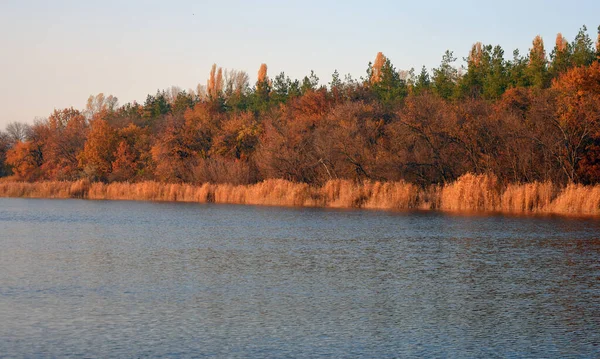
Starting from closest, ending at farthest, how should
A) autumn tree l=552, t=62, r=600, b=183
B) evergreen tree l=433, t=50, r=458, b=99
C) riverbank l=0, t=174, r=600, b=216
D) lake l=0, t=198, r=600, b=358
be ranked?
lake l=0, t=198, r=600, b=358
riverbank l=0, t=174, r=600, b=216
autumn tree l=552, t=62, r=600, b=183
evergreen tree l=433, t=50, r=458, b=99

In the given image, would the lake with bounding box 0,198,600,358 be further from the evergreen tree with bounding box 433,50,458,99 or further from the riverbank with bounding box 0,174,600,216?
the evergreen tree with bounding box 433,50,458,99

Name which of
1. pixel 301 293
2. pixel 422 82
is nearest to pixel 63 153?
pixel 422 82

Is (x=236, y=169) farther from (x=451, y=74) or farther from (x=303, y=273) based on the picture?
(x=303, y=273)

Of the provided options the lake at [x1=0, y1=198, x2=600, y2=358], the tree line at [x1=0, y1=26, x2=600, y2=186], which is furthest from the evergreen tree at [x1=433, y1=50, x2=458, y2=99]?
the lake at [x1=0, y1=198, x2=600, y2=358]

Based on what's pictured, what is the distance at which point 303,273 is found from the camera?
16578 millimetres

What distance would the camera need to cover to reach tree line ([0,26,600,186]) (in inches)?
1746

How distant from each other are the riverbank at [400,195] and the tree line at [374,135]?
13.2ft

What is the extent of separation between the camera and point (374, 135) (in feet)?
171

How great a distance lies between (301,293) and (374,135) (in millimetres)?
38929

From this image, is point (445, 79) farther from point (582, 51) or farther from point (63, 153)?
point (63, 153)

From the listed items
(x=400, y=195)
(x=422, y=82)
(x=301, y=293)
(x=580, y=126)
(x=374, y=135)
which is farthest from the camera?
(x=422, y=82)

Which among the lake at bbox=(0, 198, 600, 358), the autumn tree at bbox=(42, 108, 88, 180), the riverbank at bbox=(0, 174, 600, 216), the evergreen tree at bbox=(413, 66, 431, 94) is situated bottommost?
the lake at bbox=(0, 198, 600, 358)

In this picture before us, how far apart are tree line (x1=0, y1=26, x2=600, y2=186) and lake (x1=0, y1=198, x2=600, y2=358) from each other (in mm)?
18425

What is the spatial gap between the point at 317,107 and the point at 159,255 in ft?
143
